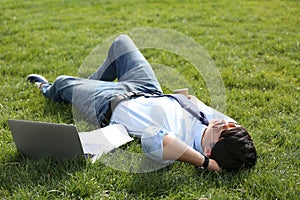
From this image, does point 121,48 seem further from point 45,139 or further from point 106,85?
point 45,139

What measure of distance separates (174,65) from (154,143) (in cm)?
232

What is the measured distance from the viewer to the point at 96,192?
8.88ft

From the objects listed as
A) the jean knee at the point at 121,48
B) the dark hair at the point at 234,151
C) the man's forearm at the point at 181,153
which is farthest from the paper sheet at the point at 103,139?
the jean knee at the point at 121,48

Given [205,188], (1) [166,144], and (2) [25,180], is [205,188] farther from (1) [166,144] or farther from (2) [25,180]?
(2) [25,180]

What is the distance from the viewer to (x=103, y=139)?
10.4ft

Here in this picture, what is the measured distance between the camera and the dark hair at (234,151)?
9.55ft

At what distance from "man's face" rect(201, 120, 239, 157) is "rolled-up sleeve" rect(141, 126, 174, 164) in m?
0.27

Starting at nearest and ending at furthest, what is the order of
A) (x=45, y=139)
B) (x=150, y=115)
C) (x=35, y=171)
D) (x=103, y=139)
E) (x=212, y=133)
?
(x=35, y=171) → (x=45, y=139) → (x=212, y=133) → (x=103, y=139) → (x=150, y=115)

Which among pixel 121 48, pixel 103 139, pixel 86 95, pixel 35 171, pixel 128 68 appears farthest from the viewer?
pixel 121 48

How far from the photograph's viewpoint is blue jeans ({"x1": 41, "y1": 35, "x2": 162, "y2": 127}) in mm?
3588

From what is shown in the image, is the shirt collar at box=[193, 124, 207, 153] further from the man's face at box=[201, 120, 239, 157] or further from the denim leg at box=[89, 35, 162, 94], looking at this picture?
the denim leg at box=[89, 35, 162, 94]

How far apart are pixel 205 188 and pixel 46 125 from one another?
3.48 ft

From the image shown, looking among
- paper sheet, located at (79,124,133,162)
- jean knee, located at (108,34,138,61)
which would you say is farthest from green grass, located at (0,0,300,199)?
jean knee, located at (108,34,138,61)

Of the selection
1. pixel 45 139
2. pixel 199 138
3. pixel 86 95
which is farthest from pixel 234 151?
pixel 86 95
